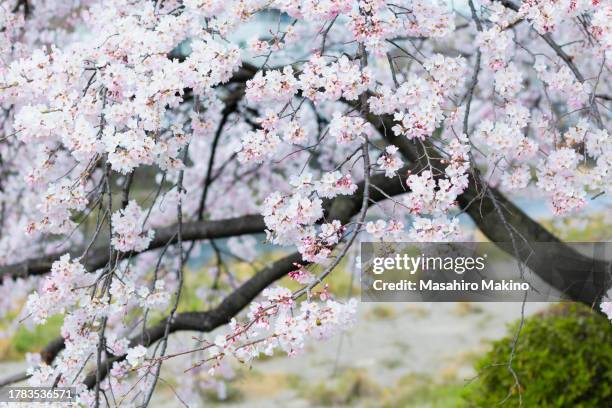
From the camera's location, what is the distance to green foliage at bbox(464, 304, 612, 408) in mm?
2959

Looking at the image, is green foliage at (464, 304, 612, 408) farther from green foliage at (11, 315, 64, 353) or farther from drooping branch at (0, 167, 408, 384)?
green foliage at (11, 315, 64, 353)

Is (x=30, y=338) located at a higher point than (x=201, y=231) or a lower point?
higher

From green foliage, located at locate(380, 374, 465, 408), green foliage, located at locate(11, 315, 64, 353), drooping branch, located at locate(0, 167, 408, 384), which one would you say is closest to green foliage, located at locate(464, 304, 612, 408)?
drooping branch, located at locate(0, 167, 408, 384)

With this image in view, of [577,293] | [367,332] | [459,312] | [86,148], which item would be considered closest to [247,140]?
[86,148]

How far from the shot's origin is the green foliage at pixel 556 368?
2.96m

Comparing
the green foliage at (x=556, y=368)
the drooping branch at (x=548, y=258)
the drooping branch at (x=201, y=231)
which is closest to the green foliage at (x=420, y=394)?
the green foliage at (x=556, y=368)

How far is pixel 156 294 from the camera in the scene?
1808mm

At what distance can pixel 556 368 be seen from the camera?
299 cm

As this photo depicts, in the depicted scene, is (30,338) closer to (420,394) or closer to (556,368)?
(420,394)

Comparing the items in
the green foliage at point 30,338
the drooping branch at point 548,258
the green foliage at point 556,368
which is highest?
the green foliage at point 30,338

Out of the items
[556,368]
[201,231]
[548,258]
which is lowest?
[556,368]

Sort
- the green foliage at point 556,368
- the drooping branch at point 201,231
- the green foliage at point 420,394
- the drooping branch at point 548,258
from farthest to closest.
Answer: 1. the green foliage at point 420,394
2. the green foliage at point 556,368
3. the drooping branch at point 201,231
4. the drooping branch at point 548,258

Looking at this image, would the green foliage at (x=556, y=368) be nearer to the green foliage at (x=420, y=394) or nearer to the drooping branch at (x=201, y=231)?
the drooping branch at (x=201, y=231)

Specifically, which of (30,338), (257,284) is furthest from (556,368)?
(30,338)
